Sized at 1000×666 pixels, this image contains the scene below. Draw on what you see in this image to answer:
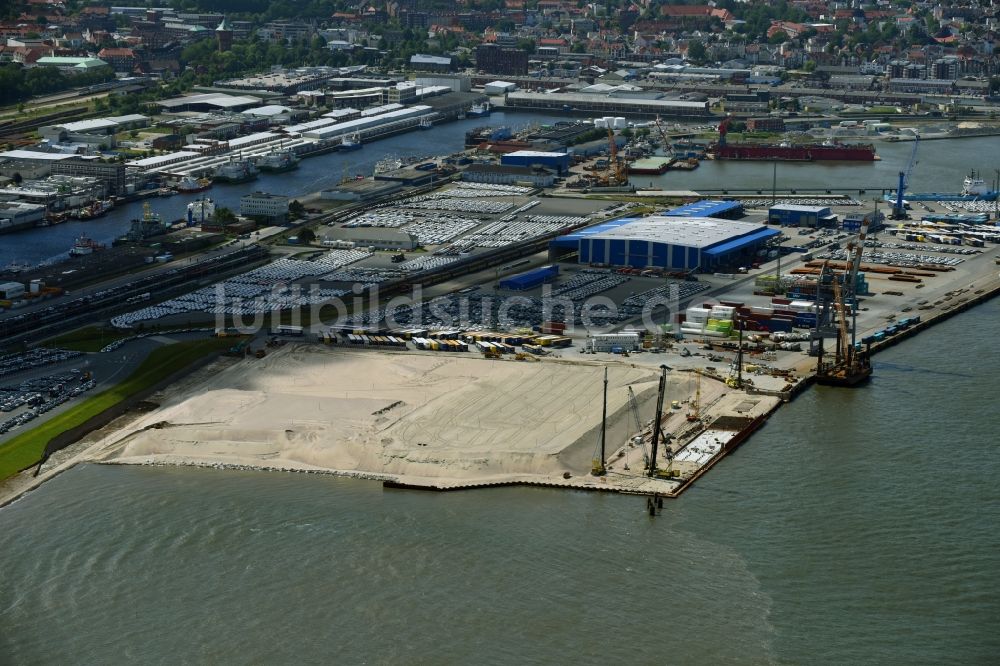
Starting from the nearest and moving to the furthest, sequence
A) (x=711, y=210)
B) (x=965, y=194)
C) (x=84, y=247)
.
Result: (x=84, y=247) < (x=711, y=210) < (x=965, y=194)

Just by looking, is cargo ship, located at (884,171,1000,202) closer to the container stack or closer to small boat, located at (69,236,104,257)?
the container stack

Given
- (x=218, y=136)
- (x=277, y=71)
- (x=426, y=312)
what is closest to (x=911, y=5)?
(x=277, y=71)

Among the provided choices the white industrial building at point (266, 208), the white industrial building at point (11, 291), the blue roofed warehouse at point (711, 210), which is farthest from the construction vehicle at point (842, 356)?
the white industrial building at point (266, 208)

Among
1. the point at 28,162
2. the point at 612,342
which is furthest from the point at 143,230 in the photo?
the point at 612,342

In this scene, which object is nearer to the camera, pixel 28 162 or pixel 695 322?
pixel 695 322

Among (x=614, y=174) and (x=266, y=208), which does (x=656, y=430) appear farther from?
(x=614, y=174)

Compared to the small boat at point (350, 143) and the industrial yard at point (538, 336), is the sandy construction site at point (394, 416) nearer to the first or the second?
the industrial yard at point (538, 336)

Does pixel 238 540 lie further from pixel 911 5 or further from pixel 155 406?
pixel 911 5

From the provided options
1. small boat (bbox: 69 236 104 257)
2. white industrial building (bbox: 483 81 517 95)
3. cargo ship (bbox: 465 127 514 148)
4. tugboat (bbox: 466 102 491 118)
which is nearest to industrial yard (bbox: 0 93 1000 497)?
small boat (bbox: 69 236 104 257)
